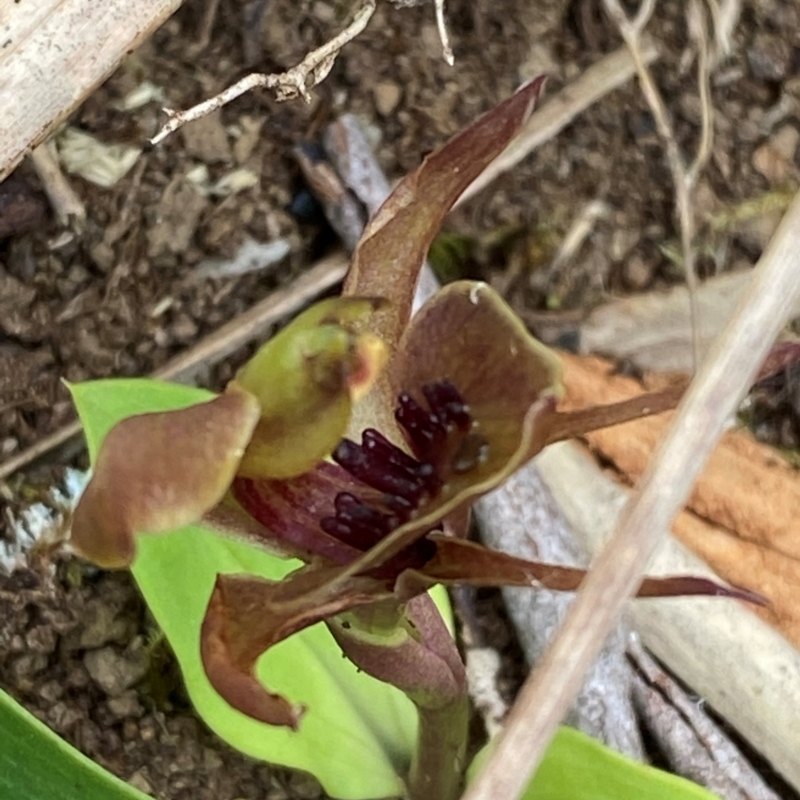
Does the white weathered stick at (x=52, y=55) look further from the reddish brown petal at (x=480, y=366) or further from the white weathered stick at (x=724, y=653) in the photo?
the white weathered stick at (x=724, y=653)

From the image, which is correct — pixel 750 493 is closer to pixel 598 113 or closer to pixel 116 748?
pixel 598 113

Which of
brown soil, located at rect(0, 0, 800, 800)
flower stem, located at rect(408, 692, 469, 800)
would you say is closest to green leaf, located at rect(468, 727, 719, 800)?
flower stem, located at rect(408, 692, 469, 800)

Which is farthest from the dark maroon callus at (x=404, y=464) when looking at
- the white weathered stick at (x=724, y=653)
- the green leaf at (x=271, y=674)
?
the white weathered stick at (x=724, y=653)

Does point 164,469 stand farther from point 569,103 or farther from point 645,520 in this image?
point 569,103

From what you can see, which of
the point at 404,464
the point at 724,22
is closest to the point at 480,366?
the point at 404,464

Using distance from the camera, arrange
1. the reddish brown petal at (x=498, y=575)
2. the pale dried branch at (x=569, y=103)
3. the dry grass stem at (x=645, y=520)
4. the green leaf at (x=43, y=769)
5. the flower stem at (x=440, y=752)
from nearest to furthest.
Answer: the dry grass stem at (x=645, y=520) → the reddish brown petal at (x=498, y=575) → the green leaf at (x=43, y=769) → the flower stem at (x=440, y=752) → the pale dried branch at (x=569, y=103)
